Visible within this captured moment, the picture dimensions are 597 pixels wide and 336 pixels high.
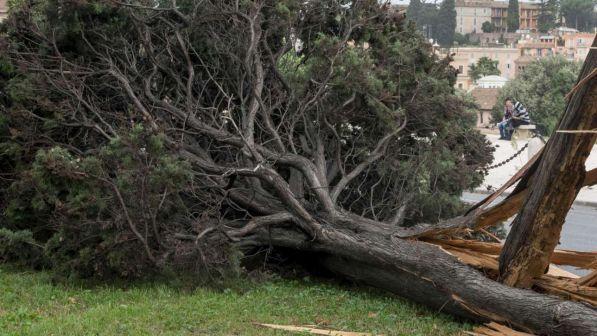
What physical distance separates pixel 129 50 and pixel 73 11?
83 cm

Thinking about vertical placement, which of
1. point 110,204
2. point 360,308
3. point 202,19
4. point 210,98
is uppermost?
point 202,19

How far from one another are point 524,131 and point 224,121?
490 inches

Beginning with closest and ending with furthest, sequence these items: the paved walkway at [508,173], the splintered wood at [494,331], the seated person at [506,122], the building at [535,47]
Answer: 1. the splintered wood at [494,331]
2. the seated person at [506,122]
3. the paved walkway at [508,173]
4. the building at [535,47]

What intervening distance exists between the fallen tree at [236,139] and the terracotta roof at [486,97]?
219 ft

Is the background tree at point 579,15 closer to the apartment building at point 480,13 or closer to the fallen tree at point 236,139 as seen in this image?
the apartment building at point 480,13

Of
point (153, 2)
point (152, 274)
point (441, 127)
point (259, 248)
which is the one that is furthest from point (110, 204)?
point (441, 127)

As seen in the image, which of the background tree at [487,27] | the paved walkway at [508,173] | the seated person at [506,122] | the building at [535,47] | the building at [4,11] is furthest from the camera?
the background tree at [487,27]

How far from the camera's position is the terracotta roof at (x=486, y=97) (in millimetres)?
77688

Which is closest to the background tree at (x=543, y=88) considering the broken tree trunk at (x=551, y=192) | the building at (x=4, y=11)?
the building at (x=4, y=11)

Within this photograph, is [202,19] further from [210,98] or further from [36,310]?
[36,310]

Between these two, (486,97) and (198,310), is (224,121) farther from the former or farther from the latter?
(486,97)

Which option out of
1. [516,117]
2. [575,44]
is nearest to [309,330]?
[516,117]

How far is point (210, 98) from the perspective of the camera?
34.7 feet

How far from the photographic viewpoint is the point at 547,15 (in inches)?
6496
